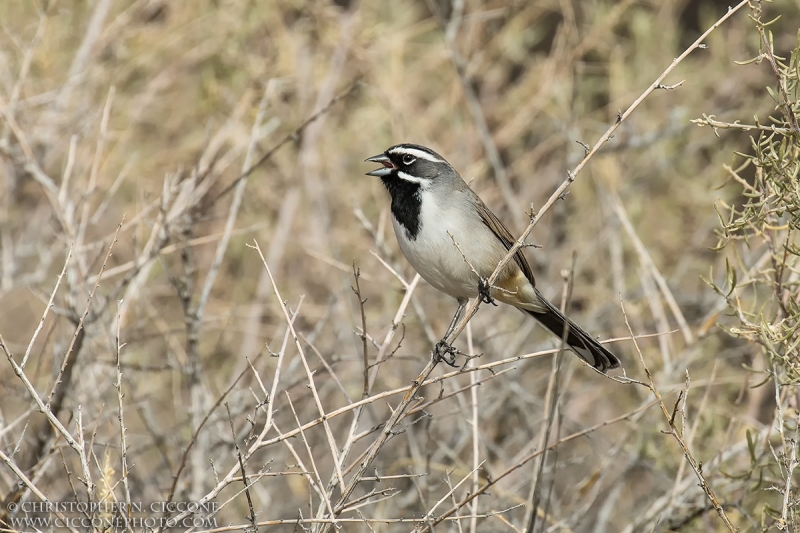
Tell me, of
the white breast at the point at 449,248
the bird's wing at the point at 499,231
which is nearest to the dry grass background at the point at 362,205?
the bird's wing at the point at 499,231

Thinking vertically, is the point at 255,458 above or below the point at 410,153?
below

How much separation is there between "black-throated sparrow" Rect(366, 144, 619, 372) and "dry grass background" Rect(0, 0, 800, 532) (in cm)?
51

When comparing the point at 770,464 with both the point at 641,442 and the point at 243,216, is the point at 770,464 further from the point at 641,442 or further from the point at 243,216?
the point at 243,216

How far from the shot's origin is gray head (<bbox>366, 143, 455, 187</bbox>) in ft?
14.9

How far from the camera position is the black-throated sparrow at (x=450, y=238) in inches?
167

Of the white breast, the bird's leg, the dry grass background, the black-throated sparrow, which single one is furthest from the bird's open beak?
the bird's leg

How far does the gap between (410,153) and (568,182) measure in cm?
173

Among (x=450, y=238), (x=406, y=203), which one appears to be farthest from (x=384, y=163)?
(x=450, y=238)

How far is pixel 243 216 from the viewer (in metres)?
7.37

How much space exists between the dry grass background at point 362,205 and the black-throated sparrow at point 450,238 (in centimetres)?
51

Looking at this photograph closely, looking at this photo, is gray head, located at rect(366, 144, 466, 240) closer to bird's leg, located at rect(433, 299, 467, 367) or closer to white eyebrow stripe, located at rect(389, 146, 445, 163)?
white eyebrow stripe, located at rect(389, 146, 445, 163)

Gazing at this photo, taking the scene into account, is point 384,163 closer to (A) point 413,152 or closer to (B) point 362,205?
(A) point 413,152

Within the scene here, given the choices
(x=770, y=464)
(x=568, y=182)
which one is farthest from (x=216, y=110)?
(x=770, y=464)

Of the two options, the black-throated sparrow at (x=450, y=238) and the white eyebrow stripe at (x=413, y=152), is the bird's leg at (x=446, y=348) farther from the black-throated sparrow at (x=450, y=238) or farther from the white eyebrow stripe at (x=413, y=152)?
the white eyebrow stripe at (x=413, y=152)
